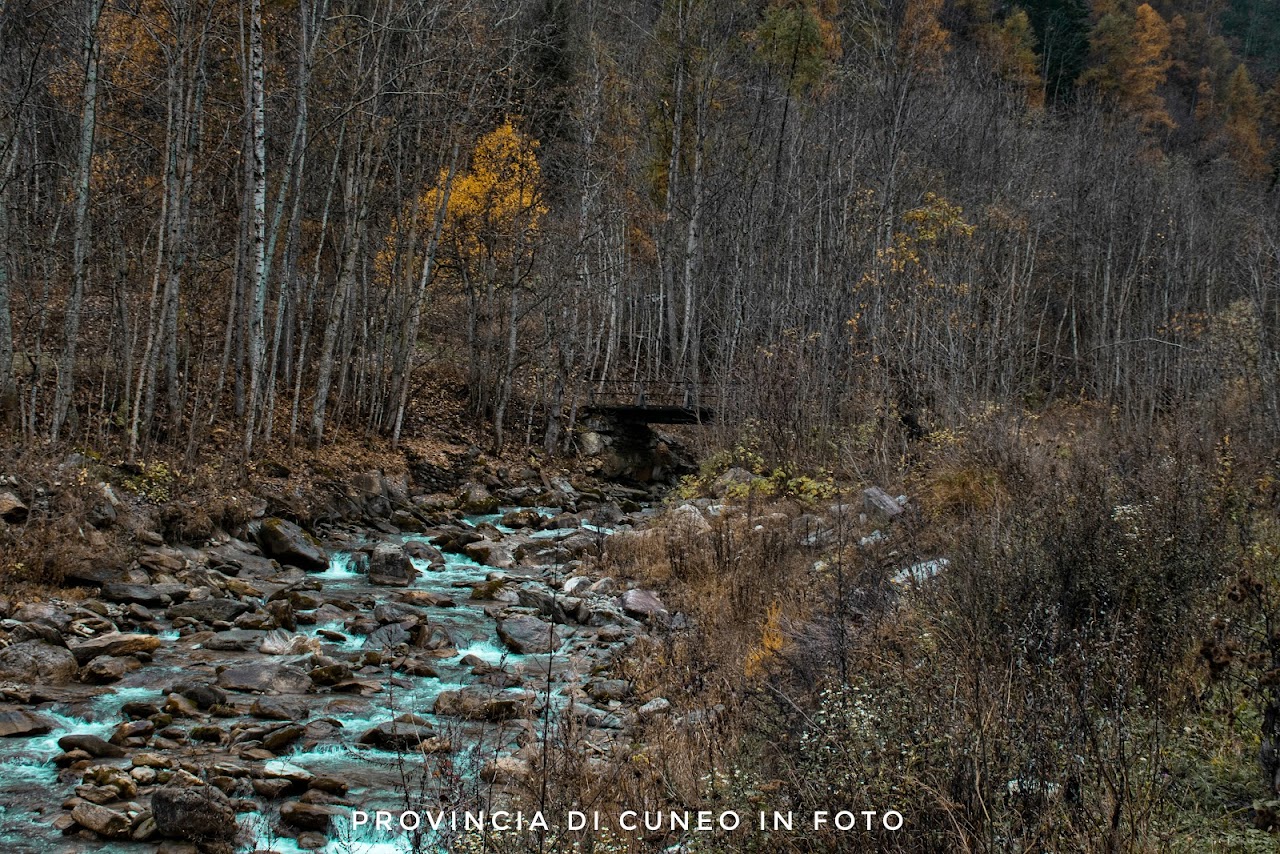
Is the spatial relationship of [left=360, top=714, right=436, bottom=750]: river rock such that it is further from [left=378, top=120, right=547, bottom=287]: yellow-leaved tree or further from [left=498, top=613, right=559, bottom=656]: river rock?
[left=378, top=120, right=547, bottom=287]: yellow-leaved tree

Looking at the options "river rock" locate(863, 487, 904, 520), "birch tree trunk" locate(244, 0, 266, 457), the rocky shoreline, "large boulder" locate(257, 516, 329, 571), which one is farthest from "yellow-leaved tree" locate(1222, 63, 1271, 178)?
"large boulder" locate(257, 516, 329, 571)

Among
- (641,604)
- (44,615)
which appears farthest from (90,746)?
(641,604)

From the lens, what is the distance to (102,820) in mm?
4445

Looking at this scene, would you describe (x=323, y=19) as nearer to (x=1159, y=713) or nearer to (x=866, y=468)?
(x=866, y=468)

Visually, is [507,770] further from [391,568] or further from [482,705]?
[391,568]

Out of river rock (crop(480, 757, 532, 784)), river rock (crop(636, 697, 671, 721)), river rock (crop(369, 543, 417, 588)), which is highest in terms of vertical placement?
river rock (crop(480, 757, 532, 784))

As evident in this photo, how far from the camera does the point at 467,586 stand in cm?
1102

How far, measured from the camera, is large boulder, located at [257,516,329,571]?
37.9 ft

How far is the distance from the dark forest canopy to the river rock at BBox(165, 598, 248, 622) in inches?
140

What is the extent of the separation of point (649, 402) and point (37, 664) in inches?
743

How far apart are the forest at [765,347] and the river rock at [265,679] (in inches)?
104

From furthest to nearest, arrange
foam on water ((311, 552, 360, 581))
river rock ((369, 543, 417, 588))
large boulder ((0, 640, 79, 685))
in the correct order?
foam on water ((311, 552, 360, 581)), river rock ((369, 543, 417, 588)), large boulder ((0, 640, 79, 685))

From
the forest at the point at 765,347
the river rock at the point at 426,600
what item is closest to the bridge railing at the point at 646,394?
the forest at the point at 765,347

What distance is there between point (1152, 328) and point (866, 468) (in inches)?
839
